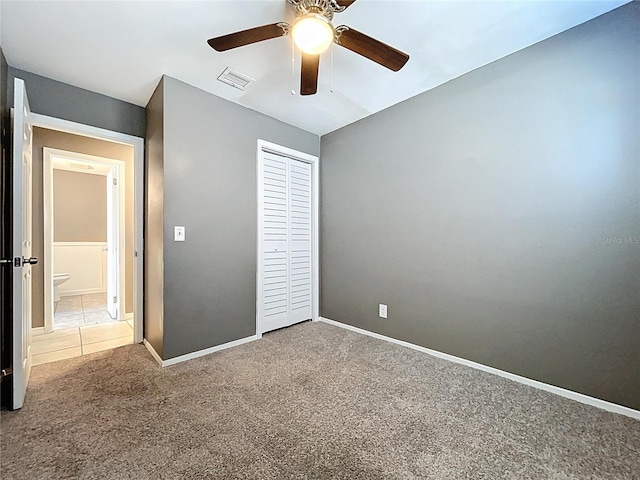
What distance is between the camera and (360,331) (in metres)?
3.01

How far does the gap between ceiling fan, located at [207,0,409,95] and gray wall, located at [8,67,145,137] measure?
1.68 metres

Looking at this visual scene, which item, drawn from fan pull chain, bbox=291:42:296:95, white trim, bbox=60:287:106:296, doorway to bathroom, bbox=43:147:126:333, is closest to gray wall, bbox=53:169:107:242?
doorway to bathroom, bbox=43:147:126:333

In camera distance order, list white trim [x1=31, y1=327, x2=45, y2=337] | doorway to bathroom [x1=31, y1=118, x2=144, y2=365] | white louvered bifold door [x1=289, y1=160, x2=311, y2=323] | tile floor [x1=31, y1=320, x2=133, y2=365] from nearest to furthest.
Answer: tile floor [x1=31, y1=320, x2=133, y2=365]
doorway to bathroom [x1=31, y1=118, x2=144, y2=365]
white trim [x1=31, y1=327, x2=45, y2=337]
white louvered bifold door [x1=289, y1=160, x2=311, y2=323]

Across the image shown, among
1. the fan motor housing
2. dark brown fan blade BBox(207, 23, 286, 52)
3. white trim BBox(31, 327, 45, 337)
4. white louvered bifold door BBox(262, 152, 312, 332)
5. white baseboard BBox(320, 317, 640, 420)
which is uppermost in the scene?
the fan motor housing

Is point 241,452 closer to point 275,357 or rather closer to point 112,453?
point 112,453

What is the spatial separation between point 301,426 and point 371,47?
2.13m

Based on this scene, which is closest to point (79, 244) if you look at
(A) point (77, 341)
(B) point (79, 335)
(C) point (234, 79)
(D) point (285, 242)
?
(B) point (79, 335)

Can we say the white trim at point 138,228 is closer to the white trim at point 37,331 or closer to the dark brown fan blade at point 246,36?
the white trim at point 37,331

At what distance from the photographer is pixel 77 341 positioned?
9.01ft

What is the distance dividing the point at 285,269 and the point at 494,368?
2130 millimetres

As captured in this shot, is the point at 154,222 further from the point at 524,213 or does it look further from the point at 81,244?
the point at 81,244

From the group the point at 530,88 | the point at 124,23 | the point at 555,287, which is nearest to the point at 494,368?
the point at 555,287

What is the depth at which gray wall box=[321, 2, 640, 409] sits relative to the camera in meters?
1.63

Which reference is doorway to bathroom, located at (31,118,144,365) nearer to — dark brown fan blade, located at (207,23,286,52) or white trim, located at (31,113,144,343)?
white trim, located at (31,113,144,343)
